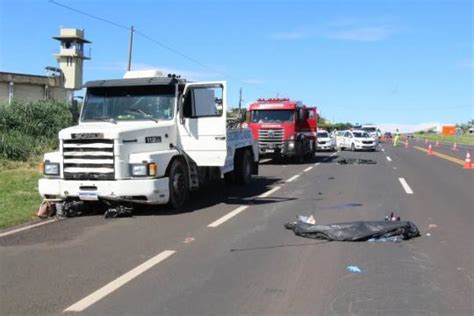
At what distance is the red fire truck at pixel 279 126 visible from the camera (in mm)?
27141

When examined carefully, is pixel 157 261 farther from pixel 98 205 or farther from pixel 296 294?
pixel 98 205

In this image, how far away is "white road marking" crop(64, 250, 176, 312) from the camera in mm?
5543

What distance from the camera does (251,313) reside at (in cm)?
530

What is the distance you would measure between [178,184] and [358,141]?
34.0 metres

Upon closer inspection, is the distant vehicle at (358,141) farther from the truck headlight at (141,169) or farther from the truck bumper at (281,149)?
the truck headlight at (141,169)

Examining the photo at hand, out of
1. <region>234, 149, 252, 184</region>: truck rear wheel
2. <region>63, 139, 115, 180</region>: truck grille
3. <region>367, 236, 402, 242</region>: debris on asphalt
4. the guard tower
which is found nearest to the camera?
<region>367, 236, 402, 242</region>: debris on asphalt

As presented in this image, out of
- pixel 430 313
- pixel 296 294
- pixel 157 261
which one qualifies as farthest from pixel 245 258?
pixel 430 313

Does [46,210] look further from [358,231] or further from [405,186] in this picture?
[405,186]

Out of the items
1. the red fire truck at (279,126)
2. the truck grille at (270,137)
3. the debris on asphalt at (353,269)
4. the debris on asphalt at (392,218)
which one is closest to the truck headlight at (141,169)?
the debris on asphalt at (392,218)

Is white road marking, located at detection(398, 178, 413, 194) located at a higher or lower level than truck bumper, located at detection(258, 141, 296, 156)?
lower

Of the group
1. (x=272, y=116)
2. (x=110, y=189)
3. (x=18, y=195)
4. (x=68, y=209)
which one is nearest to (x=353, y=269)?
(x=110, y=189)

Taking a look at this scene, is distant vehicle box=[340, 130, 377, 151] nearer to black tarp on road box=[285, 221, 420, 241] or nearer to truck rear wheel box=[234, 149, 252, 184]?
truck rear wheel box=[234, 149, 252, 184]

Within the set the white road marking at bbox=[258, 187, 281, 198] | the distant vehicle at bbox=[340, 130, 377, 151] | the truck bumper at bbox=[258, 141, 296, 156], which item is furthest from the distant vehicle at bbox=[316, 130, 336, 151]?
the white road marking at bbox=[258, 187, 281, 198]

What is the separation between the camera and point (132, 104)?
1211 cm
